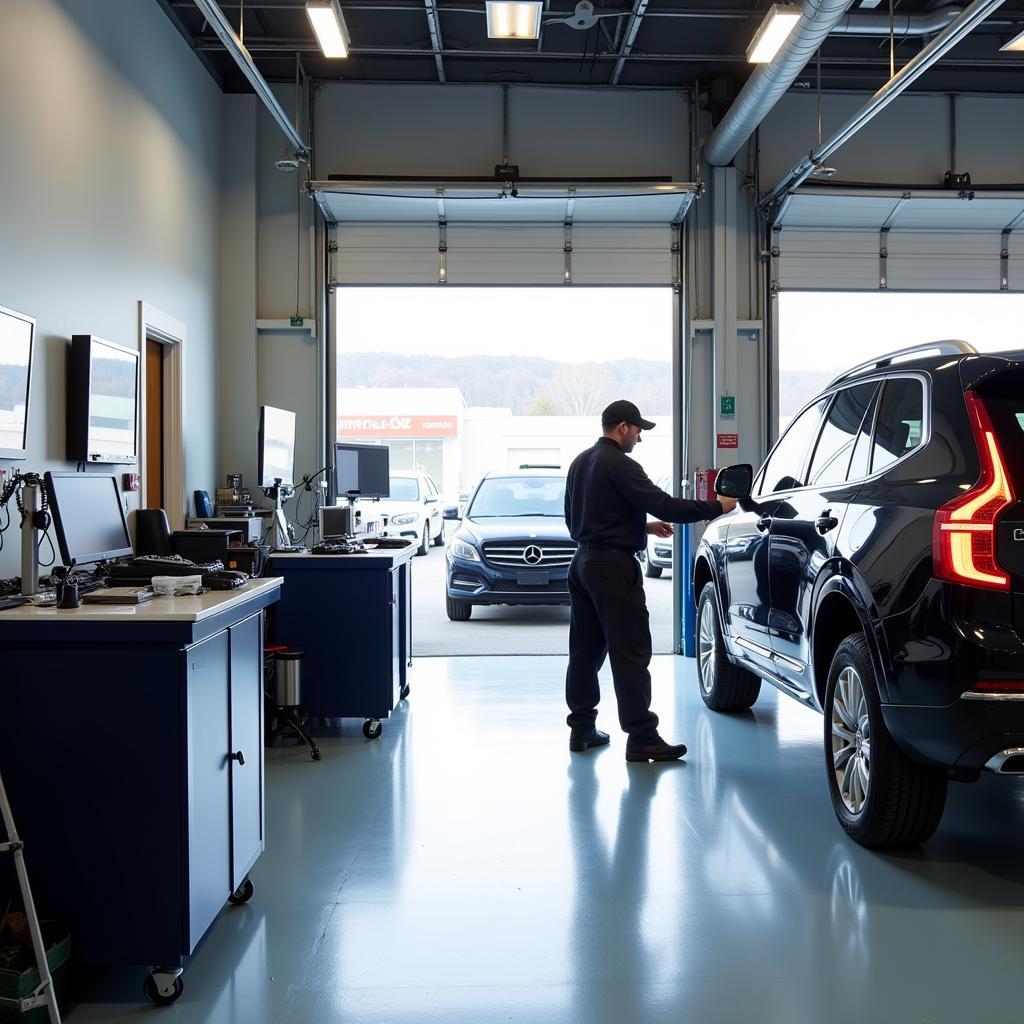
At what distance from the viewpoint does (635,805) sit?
4.01m

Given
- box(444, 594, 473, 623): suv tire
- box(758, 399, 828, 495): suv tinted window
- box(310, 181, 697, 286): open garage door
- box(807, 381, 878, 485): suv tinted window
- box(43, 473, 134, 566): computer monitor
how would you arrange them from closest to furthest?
box(43, 473, 134, 566): computer monitor, box(807, 381, 878, 485): suv tinted window, box(758, 399, 828, 495): suv tinted window, box(310, 181, 697, 286): open garage door, box(444, 594, 473, 623): suv tire

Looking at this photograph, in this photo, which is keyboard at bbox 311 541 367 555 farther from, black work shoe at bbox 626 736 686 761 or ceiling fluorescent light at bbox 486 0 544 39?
ceiling fluorescent light at bbox 486 0 544 39

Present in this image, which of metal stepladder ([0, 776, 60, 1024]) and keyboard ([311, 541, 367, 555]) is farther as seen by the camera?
keyboard ([311, 541, 367, 555])

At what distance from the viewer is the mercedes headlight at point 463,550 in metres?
9.02

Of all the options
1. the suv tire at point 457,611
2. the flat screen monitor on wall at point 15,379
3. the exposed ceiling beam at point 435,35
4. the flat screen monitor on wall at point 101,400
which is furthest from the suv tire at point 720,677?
the exposed ceiling beam at point 435,35

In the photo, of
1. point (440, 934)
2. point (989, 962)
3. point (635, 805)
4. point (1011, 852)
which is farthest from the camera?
point (635, 805)

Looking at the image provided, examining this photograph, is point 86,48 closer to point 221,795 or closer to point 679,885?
point 221,795

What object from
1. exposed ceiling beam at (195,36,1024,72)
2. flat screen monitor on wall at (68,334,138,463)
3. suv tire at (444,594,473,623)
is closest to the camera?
flat screen monitor on wall at (68,334,138,463)

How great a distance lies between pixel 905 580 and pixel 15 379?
374cm

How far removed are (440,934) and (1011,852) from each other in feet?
6.44

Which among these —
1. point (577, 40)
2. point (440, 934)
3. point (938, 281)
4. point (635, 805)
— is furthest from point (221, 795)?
point (938, 281)

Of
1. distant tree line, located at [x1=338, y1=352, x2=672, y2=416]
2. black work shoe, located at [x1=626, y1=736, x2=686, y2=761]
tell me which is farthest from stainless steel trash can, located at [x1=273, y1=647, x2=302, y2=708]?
distant tree line, located at [x1=338, y1=352, x2=672, y2=416]

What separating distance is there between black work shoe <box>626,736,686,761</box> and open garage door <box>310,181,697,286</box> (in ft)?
15.8

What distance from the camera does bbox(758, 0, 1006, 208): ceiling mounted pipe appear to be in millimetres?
5348
